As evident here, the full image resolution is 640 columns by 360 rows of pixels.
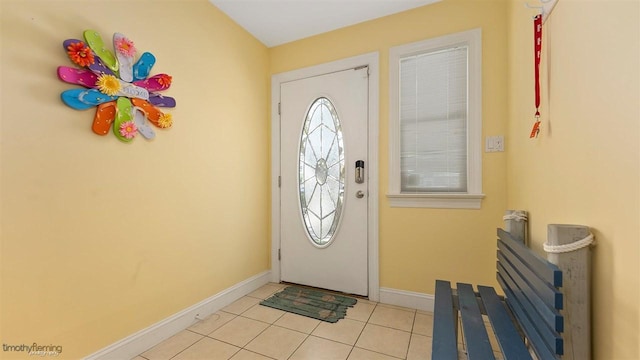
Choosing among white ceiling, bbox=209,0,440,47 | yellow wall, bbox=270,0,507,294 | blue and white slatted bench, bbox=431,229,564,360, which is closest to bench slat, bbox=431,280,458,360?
blue and white slatted bench, bbox=431,229,564,360

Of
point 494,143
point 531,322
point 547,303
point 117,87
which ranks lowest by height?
point 531,322

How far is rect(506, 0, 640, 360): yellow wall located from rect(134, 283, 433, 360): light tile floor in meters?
1.12

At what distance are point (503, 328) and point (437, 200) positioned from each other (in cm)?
115

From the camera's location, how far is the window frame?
6.81 ft

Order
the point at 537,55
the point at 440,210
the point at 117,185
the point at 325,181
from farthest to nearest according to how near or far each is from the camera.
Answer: the point at 325,181
the point at 440,210
the point at 117,185
the point at 537,55

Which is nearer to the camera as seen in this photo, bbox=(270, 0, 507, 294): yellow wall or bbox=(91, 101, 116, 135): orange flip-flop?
bbox=(91, 101, 116, 135): orange flip-flop

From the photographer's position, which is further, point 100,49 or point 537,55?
point 100,49

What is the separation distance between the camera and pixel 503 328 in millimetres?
1163

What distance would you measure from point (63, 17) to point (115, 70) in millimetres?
296

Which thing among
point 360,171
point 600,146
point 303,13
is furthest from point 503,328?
point 303,13

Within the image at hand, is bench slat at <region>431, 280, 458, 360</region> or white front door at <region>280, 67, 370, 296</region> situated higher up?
white front door at <region>280, 67, 370, 296</region>

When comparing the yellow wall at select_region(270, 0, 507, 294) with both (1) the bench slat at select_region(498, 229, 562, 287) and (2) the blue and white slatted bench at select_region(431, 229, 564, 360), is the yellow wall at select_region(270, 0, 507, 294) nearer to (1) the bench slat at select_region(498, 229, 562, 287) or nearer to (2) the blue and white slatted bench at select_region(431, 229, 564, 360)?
(2) the blue and white slatted bench at select_region(431, 229, 564, 360)

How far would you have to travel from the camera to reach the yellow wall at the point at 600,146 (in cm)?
68

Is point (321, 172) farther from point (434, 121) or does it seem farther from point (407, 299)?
point (407, 299)
